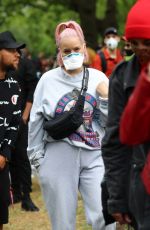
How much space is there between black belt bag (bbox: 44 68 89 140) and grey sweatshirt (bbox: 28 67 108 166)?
0.16 ft

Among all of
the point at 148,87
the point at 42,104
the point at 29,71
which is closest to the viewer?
the point at 148,87

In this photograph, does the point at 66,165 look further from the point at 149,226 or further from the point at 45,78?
the point at 149,226

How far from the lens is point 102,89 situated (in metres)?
5.97

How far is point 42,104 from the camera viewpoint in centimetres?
600

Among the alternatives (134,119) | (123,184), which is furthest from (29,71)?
(134,119)

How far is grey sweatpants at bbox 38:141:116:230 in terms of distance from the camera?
19.8 feet

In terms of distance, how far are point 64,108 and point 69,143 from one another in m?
0.27

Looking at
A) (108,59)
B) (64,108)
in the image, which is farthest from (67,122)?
(108,59)

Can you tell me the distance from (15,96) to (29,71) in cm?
308

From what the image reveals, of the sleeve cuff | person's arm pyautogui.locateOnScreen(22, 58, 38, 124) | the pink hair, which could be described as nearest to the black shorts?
the sleeve cuff

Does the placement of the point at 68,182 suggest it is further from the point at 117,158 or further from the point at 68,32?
the point at 117,158

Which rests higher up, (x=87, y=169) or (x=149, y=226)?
(x=149, y=226)

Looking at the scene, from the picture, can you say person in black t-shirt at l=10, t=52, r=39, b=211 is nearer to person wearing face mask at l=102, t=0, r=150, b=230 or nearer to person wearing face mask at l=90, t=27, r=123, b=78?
person wearing face mask at l=90, t=27, r=123, b=78

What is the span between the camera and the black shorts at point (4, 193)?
740 cm
